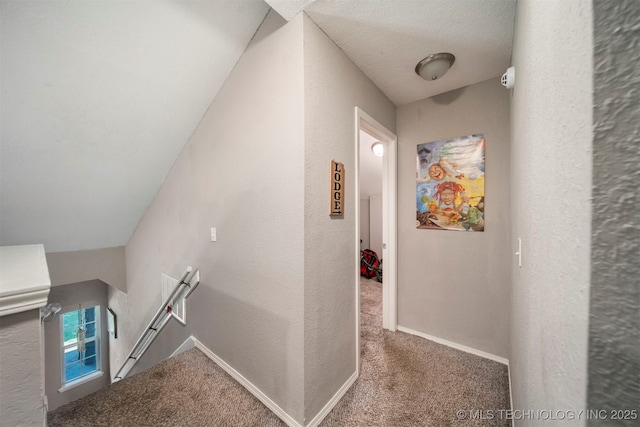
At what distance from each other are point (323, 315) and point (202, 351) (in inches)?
56.1

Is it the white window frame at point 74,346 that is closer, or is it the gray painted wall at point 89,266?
the gray painted wall at point 89,266

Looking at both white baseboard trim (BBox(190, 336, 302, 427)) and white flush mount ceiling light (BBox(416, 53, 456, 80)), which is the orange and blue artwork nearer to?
white flush mount ceiling light (BBox(416, 53, 456, 80))

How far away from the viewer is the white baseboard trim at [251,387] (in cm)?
140

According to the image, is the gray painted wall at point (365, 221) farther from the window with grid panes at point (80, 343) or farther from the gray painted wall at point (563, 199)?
the window with grid panes at point (80, 343)

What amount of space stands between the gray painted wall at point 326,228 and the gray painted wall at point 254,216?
5 centimetres

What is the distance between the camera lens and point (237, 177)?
169cm

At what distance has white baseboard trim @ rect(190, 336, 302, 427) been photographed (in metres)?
1.40

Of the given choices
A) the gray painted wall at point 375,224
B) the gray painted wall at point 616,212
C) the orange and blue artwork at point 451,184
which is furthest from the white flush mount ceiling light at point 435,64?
the gray painted wall at point 375,224

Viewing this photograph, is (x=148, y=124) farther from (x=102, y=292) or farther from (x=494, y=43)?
(x=102, y=292)

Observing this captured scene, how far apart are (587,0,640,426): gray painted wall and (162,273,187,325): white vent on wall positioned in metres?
2.78

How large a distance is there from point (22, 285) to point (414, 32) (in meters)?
1.95

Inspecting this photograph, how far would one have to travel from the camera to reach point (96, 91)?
62.7 inches

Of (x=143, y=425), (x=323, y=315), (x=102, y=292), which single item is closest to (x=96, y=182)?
(x=143, y=425)

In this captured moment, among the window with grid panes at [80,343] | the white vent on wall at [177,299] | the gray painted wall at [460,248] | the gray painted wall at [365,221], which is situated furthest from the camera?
the gray painted wall at [365,221]
